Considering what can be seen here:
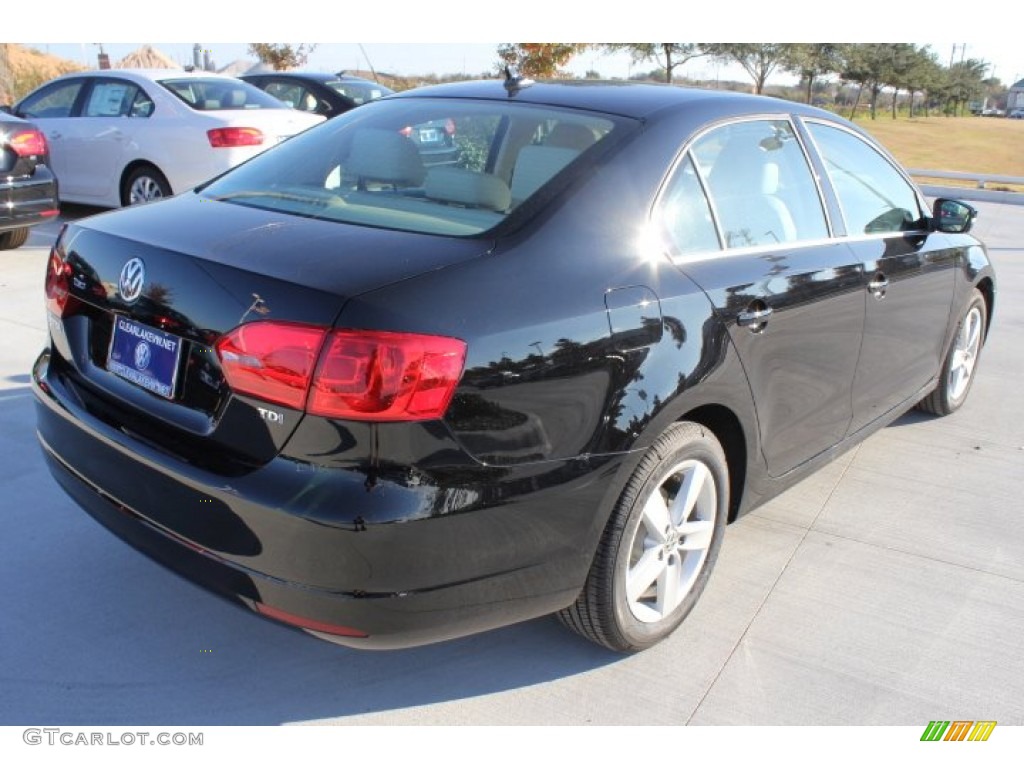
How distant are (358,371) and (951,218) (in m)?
3.34

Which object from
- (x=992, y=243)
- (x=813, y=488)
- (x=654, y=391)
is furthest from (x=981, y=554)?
(x=992, y=243)

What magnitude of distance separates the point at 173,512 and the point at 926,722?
2116 mm

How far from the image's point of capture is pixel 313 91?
493 inches

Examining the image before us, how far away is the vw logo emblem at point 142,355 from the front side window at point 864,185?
2550 millimetres

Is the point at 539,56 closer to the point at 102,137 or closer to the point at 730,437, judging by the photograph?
the point at 102,137

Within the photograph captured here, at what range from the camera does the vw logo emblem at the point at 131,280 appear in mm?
2506

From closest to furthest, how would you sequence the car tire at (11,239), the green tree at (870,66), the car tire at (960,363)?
the car tire at (960,363)
the car tire at (11,239)
the green tree at (870,66)

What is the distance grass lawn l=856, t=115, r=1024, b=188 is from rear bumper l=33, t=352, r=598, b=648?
28377mm

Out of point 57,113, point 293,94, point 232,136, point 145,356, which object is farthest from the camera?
point 293,94

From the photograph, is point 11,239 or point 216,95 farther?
point 216,95

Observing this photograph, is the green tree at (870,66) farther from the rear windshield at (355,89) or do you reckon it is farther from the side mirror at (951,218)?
the side mirror at (951,218)

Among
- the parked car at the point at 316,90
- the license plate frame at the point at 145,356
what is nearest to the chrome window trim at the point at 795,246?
the license plate frame at the point at 145,356

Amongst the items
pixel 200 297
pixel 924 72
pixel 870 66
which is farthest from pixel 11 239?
pixel 924 72

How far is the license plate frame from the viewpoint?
8.00ft
